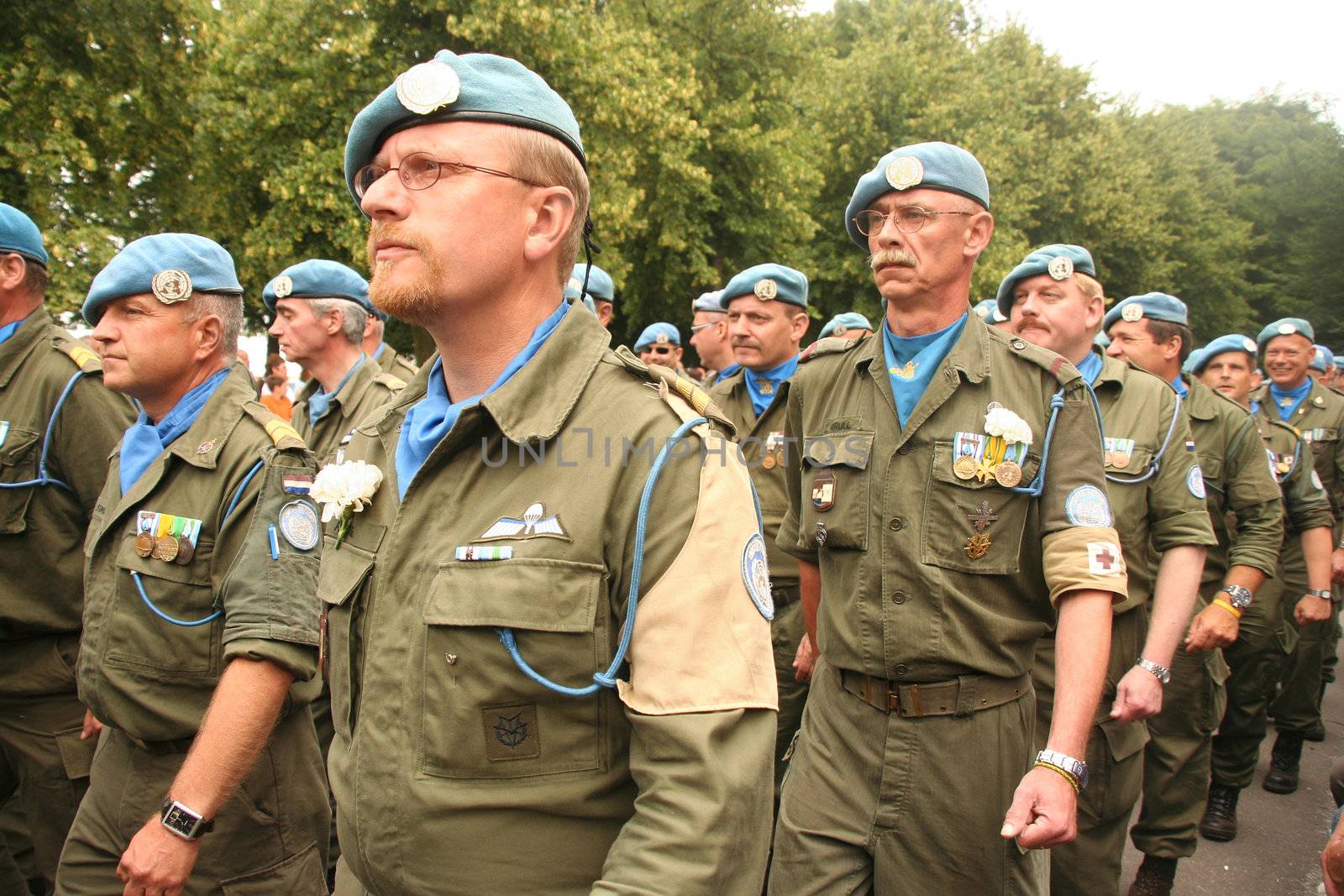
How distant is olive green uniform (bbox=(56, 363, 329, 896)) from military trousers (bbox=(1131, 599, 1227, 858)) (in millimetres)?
3798

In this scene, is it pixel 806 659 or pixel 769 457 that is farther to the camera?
pixel 769 457

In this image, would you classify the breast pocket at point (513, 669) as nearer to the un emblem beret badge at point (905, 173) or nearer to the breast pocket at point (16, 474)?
the un emblem beret badge at point (905, 173)

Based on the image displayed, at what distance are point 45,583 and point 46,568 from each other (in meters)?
0.06

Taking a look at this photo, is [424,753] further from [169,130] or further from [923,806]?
[169,130]

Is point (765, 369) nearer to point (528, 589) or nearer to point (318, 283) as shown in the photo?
point (318, 283)

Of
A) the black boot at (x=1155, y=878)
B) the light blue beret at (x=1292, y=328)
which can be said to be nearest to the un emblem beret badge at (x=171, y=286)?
the black boot at (x=1155, y=878)

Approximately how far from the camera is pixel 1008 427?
291cm

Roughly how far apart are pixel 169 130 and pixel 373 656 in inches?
618

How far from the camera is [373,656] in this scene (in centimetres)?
188

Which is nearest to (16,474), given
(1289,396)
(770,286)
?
(770,286)

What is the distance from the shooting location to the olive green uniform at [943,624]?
9.38ft

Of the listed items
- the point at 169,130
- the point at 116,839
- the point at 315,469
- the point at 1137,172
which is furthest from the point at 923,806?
the point at 1137,172

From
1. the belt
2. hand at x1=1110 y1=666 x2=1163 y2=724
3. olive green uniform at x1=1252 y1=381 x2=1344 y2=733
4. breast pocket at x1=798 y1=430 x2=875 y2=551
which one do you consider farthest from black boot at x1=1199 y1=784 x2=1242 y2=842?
breast pocket at x1=798 y1=430 x2=875 y2=551

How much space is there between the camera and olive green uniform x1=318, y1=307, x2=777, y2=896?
5.40ft
